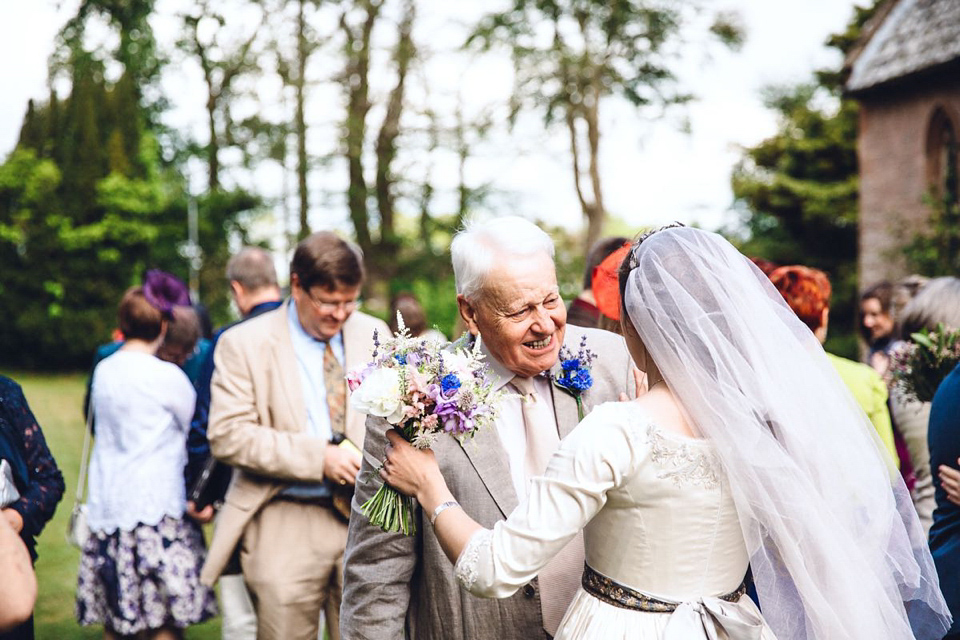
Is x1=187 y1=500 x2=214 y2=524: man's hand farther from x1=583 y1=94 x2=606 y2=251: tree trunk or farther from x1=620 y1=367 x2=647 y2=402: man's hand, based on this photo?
x1=583 y1=94 x2=606 y2=251: tree trunk

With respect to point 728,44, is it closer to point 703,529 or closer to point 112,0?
point 112,0

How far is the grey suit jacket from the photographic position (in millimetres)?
2902

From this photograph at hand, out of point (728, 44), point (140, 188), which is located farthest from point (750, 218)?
point (140, 188)

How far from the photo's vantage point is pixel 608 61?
25.3 meters

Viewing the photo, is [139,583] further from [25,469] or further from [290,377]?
[25,469]

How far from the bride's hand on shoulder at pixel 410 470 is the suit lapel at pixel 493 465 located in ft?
0.90

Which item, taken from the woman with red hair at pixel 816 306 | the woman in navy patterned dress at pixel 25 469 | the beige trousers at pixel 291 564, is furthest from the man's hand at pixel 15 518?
the woman with red hair at pixel 816 306

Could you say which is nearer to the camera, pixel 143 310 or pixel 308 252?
pixel 308 252

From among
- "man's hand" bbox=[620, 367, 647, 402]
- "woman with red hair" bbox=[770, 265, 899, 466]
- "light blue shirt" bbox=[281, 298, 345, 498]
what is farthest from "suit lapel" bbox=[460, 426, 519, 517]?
"woman with red hair" bbox=[770, 265, 899, 466]

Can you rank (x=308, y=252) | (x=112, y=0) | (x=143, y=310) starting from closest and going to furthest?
1. (x=308, y=252)
2. (x=143, y=310)
3. (x=112, y=0)

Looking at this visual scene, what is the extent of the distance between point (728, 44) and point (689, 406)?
2537cm

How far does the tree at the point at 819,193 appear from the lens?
2665 centimetres

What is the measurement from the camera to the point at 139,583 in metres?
5.30

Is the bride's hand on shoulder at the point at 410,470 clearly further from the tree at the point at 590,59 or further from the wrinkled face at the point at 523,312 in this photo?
the tree at the point at 590,59
